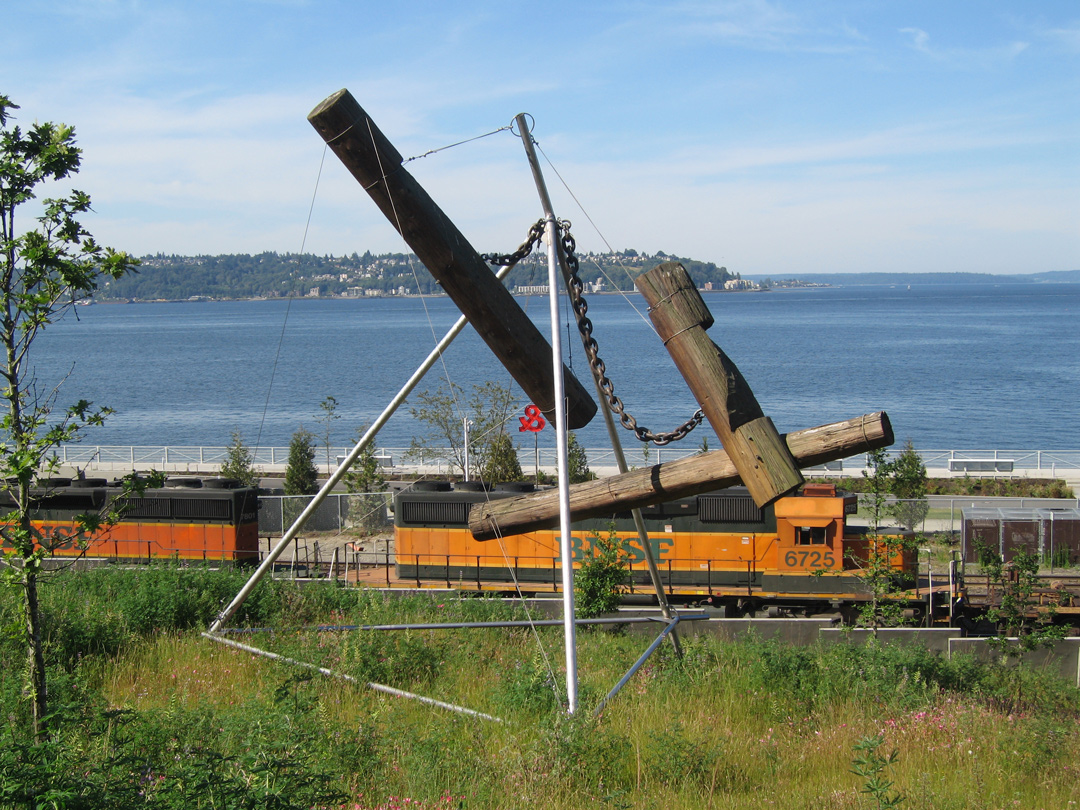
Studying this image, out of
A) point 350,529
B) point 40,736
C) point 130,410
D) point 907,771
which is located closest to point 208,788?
point 40,736

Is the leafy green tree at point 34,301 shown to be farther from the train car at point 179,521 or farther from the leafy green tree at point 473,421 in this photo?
the leafy green tree at point 473,421

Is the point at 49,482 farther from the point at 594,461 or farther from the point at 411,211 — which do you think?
the point at 594,461

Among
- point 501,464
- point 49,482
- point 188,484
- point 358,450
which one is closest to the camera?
point 49,482

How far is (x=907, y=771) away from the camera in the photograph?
627 centimetres

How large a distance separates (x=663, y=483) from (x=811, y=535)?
13.7m

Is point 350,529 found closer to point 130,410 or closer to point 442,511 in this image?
point 442,511

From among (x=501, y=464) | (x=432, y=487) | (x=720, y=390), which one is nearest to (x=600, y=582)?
(x=432, y=487)

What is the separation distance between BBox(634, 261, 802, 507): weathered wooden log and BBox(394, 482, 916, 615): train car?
41.1 feet

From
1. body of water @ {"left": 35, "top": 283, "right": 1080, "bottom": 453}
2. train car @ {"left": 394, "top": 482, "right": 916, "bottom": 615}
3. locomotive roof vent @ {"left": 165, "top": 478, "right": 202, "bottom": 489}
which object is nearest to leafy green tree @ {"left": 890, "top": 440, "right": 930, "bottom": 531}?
train car @ {"left": 394, "top": 482, "right": 916, "bottom": 615}

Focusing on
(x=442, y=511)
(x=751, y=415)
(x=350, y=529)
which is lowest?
(x=350, y=529)

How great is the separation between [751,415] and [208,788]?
3.34 m

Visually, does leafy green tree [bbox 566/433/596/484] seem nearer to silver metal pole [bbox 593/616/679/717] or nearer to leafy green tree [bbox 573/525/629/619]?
leafy green tree [bbox 573/525/629/619]

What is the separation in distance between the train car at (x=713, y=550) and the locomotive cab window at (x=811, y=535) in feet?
0.07

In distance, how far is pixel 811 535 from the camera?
1778cm
